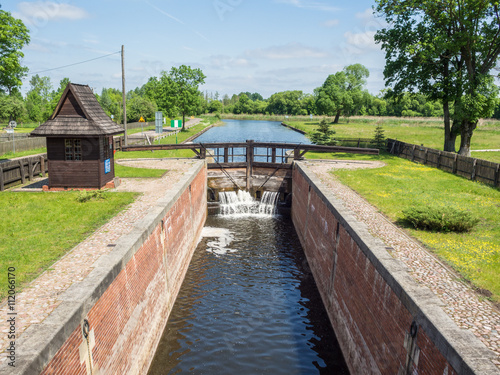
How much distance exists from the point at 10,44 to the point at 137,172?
12.8m

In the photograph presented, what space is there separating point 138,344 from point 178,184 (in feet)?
29.5

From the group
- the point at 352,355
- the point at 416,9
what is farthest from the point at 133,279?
the point at 416,9

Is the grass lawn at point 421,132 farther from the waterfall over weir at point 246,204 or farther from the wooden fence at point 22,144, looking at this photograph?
the wooden fence at point 22,144

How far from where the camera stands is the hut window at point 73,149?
1691cm

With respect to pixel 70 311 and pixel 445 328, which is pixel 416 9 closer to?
pixel 445 328

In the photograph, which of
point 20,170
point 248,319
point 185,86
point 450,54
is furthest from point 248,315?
point 185,86

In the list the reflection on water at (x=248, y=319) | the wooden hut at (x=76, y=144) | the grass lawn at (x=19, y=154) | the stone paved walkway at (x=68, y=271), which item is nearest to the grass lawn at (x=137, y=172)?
the wooden hut at (x=76, y=144)

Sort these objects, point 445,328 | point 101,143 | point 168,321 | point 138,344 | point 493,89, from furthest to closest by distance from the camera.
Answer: point 493,89 → point 101,143 → point 168,321 → point 138,344 → point 445,328

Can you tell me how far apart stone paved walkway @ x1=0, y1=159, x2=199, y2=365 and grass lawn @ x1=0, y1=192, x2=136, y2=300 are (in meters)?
0.29

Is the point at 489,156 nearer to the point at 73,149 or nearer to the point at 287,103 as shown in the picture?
the point at 73,149

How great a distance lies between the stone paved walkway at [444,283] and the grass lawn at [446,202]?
411 mm

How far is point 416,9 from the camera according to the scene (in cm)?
2712

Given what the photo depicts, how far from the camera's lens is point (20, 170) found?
18.7 m

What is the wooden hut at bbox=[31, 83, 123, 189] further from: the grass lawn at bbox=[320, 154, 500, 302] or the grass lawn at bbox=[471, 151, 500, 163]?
the grass lawn at bbox=[471, 151, 500, 163]
